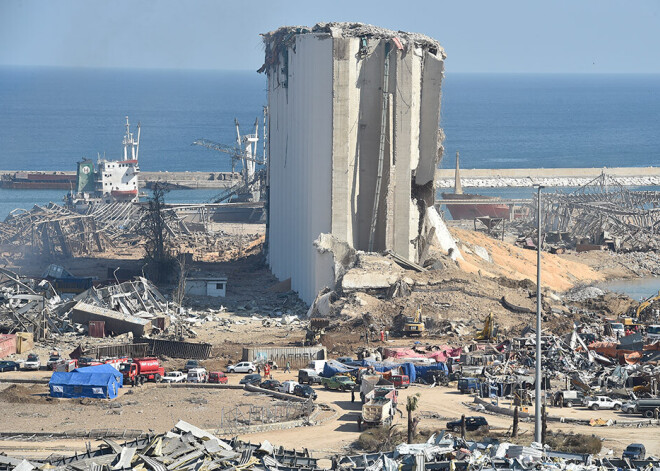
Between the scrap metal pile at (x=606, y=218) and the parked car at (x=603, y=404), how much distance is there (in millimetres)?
47208

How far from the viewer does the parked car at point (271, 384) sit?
41409 mm

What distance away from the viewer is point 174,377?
4303 centimetres

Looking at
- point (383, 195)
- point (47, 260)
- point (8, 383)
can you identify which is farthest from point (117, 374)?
point (47, 260)

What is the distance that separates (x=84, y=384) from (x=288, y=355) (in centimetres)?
844

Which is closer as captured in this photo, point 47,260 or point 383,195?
point 383,195

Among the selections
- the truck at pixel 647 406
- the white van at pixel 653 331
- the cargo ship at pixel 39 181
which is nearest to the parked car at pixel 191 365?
the truck at pixel 647 406

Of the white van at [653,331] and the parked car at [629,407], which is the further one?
the white van at [653,331]

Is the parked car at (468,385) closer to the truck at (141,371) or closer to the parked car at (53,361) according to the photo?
the truck at (141,371)

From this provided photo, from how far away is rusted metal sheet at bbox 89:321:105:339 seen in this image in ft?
169

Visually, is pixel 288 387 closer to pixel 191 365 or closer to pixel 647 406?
pixel 191 365

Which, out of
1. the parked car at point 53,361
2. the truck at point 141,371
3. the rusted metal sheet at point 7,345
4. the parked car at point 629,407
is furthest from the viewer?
the rusted metal sheet at point 7,345

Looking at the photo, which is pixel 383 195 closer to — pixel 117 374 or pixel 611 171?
pixel 117 374

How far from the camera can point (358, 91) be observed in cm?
5844

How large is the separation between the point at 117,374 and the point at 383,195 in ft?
69.3
